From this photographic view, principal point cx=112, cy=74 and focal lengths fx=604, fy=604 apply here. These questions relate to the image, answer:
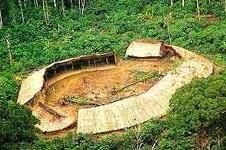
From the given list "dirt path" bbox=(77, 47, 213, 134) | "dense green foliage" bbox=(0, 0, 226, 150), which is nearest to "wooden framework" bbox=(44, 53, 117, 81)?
"dense green foliage" bbox=(0, 0, 226, 150)

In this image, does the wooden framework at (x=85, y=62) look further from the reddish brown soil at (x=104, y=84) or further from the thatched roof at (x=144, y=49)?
the thatched roof at (x=144, y=49)

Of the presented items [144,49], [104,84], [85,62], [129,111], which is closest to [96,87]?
[104,84]

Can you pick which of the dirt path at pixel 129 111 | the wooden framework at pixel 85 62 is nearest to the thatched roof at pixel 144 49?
the wooden framework at pixel 85 62

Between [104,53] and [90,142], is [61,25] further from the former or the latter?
[90,142]

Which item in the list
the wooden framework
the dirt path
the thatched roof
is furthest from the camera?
the thatched roof

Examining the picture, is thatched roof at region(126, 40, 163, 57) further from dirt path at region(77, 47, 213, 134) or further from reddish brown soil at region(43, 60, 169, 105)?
dirt path at region(77, 47, 213, 134)

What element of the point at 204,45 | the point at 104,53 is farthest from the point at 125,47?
the point at 204,45
